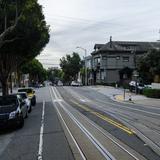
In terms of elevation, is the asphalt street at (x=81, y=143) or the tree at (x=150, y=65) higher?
the tree at (x=150, y=65)

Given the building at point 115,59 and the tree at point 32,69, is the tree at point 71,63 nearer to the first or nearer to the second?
the tree at point 32,69

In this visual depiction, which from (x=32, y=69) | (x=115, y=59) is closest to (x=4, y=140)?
(x=115, y=59)

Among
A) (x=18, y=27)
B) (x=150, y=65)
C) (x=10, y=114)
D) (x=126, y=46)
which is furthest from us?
(x=126, y=46)

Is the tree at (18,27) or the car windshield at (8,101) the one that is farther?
the tree at (18,27)

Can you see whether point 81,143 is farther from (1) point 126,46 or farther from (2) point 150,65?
(1) point 126,46

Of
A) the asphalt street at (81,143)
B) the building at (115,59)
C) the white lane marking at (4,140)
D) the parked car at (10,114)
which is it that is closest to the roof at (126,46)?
the building at (115,59)

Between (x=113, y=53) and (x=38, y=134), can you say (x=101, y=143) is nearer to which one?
(x=38, y=134)

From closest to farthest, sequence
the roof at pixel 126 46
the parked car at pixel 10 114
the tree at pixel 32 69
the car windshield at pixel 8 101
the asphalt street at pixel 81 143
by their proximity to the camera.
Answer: the asphalt street at pixel 81 143, the parked car at pixel 10 114, the car windshield at pixel 8 101, the roof at pixel 126 46, the tree at pixel 32 69

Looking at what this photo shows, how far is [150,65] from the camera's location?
70.6 m

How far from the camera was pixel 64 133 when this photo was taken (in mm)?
18328

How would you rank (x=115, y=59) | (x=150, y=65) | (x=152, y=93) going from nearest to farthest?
(x=152, y=93) → (x=150, y=65) → (x=115, y=59)

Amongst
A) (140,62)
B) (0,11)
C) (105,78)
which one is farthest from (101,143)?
(105,78)

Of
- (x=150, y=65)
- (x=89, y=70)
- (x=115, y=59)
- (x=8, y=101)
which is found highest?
(x=115, y=59)

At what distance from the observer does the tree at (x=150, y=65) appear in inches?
2746
